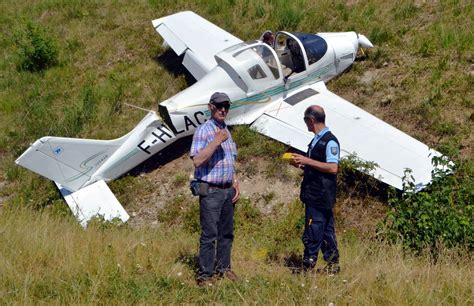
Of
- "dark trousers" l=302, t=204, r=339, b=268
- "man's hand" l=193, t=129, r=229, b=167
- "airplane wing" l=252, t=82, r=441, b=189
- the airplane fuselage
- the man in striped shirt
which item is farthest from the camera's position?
the airplane fuselage

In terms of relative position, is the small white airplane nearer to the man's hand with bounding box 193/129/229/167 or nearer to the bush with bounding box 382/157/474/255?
the bush with bounding box 382/157/474/255

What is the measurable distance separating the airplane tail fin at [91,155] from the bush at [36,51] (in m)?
5.01

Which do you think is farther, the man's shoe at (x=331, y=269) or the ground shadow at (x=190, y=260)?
the ground shadow at (x=190, y=260)

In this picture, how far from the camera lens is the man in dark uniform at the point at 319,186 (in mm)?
5324

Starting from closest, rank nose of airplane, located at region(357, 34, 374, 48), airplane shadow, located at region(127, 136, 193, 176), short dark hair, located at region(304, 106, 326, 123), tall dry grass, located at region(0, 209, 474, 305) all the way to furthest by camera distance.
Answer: tall dry grass, located at region(0, 209, 474, 305) < short dark hair, located at region(304, 106, 326, 123) < airplane shadow, located at region(127, 136, 193, 176) < nose of airplane, located at region(357, 34, 374, 48)

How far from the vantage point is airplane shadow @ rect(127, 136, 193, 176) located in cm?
965

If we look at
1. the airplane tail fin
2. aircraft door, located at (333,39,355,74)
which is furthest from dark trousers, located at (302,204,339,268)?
aircraft door, located at (333,39,355,74)

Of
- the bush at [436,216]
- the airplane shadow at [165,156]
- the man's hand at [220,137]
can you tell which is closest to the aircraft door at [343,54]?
the airplane shadow at [165,156]

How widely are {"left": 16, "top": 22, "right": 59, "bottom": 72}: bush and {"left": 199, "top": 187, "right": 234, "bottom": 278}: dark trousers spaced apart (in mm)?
8963

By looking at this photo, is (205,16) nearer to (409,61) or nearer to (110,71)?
(110,71)

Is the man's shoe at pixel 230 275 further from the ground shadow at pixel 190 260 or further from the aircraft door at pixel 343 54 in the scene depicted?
the aircraft door at pixel 343 54

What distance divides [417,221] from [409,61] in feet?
17.9

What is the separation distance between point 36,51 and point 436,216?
32.2ft

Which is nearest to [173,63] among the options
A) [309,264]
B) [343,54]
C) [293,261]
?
[343,54]
